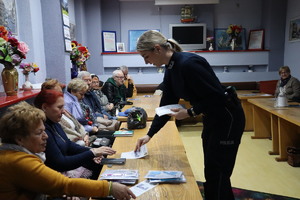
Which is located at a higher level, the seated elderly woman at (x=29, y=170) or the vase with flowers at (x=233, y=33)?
the vase with flowers at (x=233, y=33)

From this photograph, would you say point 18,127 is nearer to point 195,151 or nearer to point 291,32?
point 195,151

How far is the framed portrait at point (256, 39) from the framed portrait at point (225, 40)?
177mm

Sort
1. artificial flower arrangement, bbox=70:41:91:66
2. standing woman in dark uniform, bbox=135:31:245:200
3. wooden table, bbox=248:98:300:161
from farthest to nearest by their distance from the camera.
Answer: artificial flower arrangement, bbox=70:41:91:66
wooden table, bbox=248:98:300:161
standing woman in dark uniform, bbox=135:31:245:200

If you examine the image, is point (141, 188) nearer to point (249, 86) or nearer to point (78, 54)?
point (78, 54)

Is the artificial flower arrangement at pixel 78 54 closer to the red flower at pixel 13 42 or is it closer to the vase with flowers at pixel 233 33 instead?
the red flower at pixel 13 42

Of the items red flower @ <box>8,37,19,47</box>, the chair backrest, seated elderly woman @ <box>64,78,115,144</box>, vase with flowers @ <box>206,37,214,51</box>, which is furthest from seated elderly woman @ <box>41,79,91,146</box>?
vase with flowers @ <box>206,37,214,51</box>

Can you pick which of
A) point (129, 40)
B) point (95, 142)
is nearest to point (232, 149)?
point (95, 142)

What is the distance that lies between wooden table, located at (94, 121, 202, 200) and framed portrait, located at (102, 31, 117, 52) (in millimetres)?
4654

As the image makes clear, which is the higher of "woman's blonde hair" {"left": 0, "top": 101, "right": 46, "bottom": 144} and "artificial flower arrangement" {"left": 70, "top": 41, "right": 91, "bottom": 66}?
"artificial flower arrangement" {"left": 70, "top": 41, "right": 91, "bottom": 66}

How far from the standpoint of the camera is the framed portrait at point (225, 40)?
7098mm

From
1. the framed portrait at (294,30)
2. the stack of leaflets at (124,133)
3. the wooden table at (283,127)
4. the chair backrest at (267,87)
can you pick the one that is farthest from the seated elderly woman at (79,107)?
the framed portrait at (294,30)

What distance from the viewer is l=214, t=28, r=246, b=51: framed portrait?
7.10m

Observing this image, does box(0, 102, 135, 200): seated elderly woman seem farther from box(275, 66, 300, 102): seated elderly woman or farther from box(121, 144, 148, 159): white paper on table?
box(275, 66, 300, 102): seated elderly woman

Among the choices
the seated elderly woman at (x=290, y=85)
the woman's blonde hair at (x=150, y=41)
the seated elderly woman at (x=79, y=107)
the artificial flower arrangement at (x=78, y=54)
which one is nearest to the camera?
the woman's blonde hair at (x=150, y=41)
